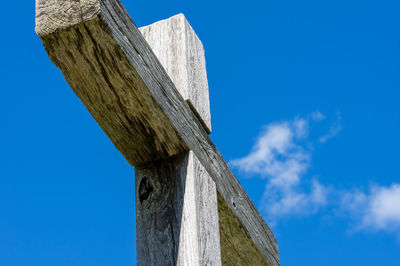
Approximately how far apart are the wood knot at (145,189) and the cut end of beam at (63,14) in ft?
2.10

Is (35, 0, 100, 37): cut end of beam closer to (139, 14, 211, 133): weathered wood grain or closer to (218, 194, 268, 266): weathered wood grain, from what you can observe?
(139, 14, 211, 133): weathered wood grain

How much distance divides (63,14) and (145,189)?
2.24ft

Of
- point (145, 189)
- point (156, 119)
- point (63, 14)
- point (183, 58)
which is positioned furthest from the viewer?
point (183, 58)

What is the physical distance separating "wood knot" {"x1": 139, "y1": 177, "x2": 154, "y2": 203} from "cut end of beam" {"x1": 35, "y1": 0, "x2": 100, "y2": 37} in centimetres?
64

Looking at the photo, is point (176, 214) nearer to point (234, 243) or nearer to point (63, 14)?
point (234, 243)

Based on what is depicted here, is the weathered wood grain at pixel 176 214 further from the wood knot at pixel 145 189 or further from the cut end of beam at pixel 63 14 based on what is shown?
the cut end of beam at pixel 63 14

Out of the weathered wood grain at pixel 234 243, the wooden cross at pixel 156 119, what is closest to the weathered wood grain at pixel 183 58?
the wooden cross at pixel 156 119

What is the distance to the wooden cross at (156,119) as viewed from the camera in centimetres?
151

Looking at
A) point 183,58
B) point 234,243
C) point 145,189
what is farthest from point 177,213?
point 183,58

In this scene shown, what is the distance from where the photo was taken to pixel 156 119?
175 centimetres

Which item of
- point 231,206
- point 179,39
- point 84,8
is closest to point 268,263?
point 231,206

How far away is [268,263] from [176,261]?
908 mm

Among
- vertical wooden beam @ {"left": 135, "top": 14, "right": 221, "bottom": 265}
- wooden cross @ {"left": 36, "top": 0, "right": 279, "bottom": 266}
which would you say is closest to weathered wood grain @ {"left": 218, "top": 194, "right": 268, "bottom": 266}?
wooden cross @ {"left": 36, "top": 0, "right": 279, "bottom": 266}

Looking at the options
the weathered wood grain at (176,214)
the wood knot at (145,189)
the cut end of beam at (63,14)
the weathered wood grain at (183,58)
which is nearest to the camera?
the cut end of beam at (63,14)
